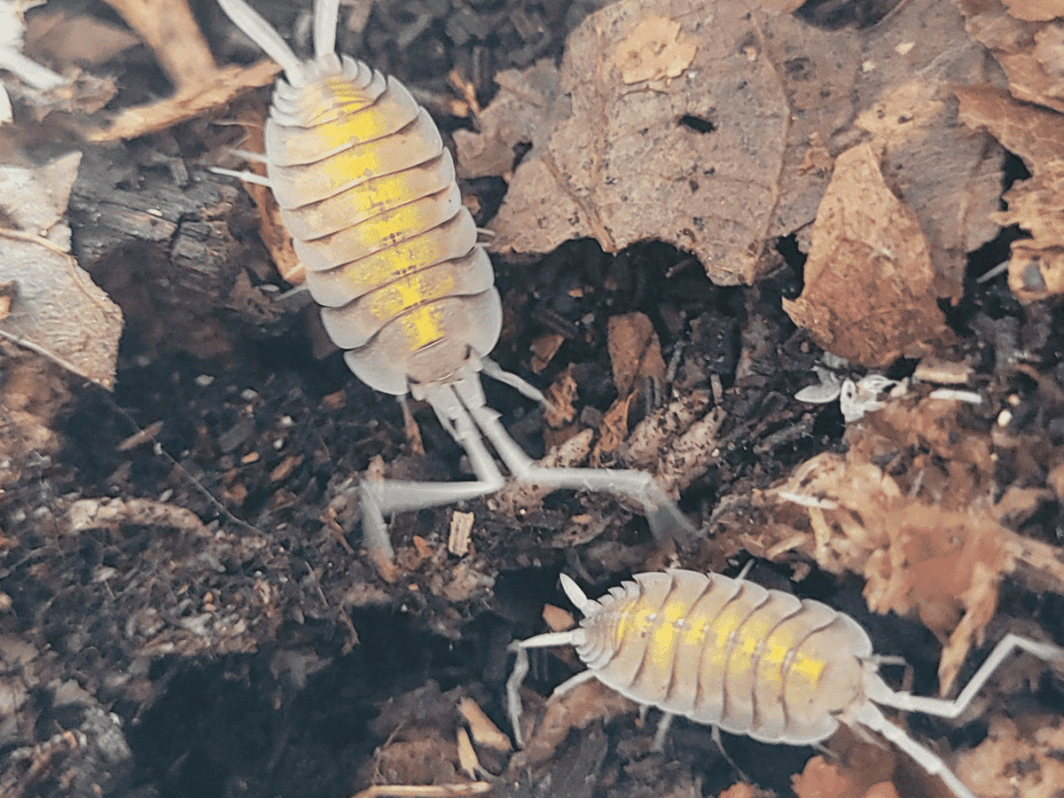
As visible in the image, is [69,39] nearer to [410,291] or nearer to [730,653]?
[410,291]

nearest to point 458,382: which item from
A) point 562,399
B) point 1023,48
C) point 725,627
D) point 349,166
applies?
point 562,399

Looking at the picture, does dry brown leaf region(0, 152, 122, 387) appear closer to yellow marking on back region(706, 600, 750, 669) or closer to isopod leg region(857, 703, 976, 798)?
yellow marking on back region(706, 600, 750, 669)

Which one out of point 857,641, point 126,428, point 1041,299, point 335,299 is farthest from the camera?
point 335,299

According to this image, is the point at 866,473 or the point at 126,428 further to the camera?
the point at 126,428

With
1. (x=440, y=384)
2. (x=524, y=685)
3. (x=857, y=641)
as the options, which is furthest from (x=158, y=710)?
(x=857, y=641)

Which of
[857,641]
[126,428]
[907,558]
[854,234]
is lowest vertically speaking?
[857,641]

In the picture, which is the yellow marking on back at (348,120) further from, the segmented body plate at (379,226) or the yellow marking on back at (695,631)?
the yellow marking on back at (695,631)

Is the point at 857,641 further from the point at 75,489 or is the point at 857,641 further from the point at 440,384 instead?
the point at 75,489

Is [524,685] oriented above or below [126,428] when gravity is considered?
below
